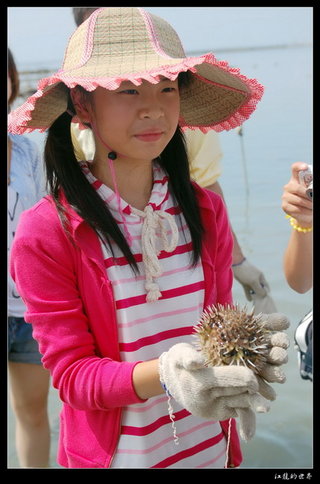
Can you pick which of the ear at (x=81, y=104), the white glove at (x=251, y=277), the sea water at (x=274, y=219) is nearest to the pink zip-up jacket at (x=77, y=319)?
the ear at (x=81, y=104)

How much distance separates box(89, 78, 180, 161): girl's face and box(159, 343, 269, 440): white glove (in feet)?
2.03

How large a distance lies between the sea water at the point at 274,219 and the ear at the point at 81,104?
76.9 inches

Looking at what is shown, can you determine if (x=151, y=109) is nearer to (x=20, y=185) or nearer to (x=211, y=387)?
(x=211, y=387)

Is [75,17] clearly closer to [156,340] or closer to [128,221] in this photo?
[128,221]

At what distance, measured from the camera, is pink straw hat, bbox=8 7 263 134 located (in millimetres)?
1999

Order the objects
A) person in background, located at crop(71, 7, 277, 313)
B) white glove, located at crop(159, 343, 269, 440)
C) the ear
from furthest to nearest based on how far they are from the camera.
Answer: person in background, located at crop(71, 7, 277, 313) → the ear → white glove, located at crop(159, 343, 269, 440)

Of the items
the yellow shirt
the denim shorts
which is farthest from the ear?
the denim shorts

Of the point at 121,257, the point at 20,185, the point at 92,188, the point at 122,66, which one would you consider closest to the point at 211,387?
the point at 121,257

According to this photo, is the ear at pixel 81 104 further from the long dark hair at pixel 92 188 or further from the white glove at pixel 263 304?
the white glove at pixel 263 304

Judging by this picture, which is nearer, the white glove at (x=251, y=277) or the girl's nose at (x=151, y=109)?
the girl's nose at (x=151, y=109)

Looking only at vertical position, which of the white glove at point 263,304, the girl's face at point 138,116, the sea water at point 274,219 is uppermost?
the girl's face at point 138,116

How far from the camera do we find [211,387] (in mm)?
1787

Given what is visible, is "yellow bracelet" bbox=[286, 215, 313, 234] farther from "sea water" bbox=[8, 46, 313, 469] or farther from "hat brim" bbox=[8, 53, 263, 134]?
"sea water" bbox=[8, 46, 313, 469]

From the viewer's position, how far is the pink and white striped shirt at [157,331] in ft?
6.81
